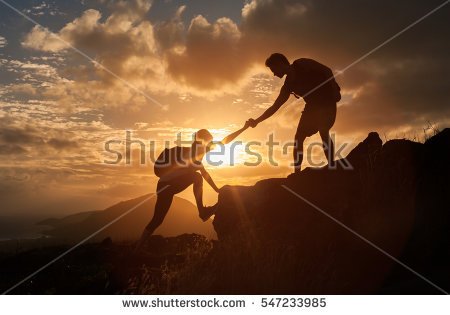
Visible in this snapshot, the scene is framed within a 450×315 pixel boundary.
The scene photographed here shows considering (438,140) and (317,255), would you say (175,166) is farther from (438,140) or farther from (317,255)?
(438,140)

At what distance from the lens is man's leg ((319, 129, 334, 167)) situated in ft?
27.8

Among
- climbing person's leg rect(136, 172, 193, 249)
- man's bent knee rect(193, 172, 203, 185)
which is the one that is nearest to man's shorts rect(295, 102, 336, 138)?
man's bent knee rect(193, 172, 203, 185)

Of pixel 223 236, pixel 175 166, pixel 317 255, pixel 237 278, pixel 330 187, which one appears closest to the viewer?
pixel 237 278

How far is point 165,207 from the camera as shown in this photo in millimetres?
10070

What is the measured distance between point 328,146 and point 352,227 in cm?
179

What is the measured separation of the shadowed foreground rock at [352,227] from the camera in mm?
6602

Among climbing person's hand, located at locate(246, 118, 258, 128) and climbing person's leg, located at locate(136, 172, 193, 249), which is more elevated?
climbing person's hand, located at locate(246, 118, 258, 128)

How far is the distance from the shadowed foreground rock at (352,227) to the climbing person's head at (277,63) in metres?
2.14

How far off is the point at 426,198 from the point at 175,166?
17.3ft

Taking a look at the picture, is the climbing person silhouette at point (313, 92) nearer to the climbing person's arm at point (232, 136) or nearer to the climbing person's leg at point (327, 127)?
the climbing person's leg at point (327, 127)

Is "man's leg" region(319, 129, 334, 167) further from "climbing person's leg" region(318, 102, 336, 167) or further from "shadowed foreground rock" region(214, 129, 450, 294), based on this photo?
"shadowed foreground rock" region(214, 129, 450, 294)

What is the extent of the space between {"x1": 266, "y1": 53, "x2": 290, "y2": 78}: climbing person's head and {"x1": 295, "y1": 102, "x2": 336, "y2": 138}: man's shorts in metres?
0.89

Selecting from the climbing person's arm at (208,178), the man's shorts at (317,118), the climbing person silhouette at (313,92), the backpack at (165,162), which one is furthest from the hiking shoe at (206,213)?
the man's shorts at (317,118)

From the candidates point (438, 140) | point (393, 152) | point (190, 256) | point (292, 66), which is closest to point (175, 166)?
point (190, 256)
